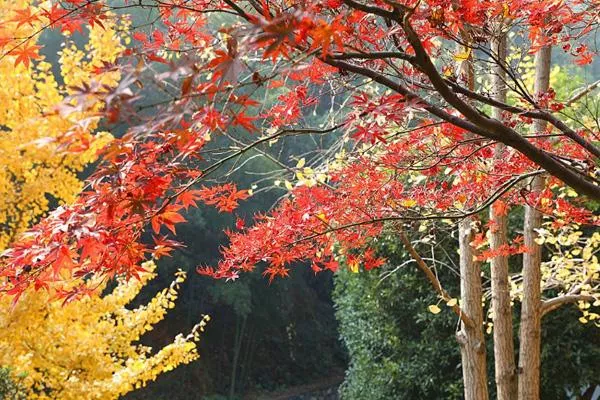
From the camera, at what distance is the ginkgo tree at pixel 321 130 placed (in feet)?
2.96

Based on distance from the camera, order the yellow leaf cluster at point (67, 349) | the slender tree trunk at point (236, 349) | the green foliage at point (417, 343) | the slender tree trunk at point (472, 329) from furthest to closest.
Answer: the slender tree trunk at point (236, 349)
the green foliage at point (417, 343)
the yellow leaf cluster at point (67, 349)
the slender tree trunk at point (472, 329)

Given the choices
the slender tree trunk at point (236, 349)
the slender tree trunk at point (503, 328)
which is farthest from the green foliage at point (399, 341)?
the slender tree trunk at point (236, 349)

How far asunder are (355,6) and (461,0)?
22.8 inches

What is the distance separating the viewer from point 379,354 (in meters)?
5.52

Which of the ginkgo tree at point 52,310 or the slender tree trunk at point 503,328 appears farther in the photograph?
the ginkgo tree at point 52,310

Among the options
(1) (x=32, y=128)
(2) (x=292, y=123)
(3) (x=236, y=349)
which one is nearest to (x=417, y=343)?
(1) (x=32, y=128)

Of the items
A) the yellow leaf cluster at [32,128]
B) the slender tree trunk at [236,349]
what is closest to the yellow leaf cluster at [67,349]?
the yellow leaf cluster at [32,128]

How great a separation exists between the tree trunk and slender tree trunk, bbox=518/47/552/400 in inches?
7.6

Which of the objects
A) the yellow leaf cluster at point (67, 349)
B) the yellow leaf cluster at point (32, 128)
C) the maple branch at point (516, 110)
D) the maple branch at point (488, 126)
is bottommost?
the yellow leaf cluster at point (67, 349)

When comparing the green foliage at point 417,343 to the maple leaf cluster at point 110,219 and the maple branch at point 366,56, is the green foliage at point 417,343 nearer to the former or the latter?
the maple leaf cluster at point 110,219

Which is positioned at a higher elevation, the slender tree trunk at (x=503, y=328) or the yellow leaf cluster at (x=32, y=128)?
the yellow leaf cluster at (x=32, y=128)

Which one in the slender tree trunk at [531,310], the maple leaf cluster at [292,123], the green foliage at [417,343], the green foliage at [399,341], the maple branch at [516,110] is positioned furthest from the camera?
the green foliage at [399,341]

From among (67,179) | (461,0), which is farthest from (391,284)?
(461,0)

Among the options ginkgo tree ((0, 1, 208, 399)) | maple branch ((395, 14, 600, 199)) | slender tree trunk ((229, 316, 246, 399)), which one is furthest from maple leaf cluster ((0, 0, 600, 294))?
slender tree trunk ((229, 316, 246, 399))
